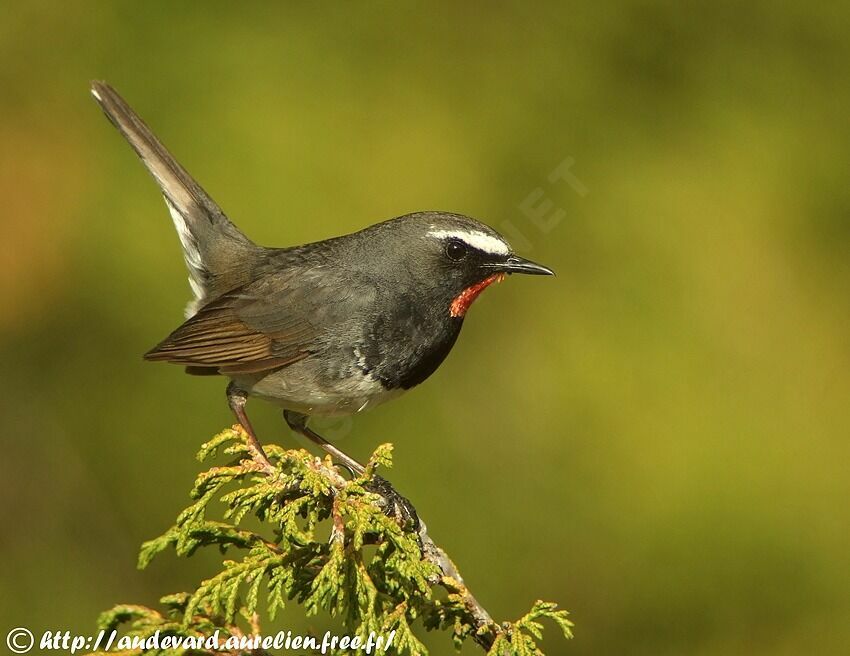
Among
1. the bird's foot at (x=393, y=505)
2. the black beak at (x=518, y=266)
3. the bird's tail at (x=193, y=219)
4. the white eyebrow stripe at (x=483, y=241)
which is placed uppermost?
the bird's tail at (x=193, y=219)

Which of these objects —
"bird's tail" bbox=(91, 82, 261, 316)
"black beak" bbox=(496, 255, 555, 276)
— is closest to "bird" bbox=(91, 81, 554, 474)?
"black beak" bbox=(496, 255, 555, 276)

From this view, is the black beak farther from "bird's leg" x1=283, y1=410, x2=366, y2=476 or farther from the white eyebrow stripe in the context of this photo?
"bird's leg" x1=283, y1=410, x2=366, y2=476

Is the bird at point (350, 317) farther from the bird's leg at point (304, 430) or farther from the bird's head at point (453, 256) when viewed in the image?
the bird's leg at point (304, 430)

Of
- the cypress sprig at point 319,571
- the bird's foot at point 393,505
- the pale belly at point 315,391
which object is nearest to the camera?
the cypress sprig at point 319,571

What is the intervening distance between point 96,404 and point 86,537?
636 millimetres

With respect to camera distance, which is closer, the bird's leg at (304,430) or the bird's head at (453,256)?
the bird's head at (453,256)

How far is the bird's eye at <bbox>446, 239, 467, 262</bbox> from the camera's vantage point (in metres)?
4.00

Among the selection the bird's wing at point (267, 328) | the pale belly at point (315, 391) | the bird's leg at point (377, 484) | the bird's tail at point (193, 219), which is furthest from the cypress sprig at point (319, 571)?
the bird's tail at point (193, 219)

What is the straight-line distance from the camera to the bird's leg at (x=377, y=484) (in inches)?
146

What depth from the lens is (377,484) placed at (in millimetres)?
3986

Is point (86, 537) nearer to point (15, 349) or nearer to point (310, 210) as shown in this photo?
point (15, 349)

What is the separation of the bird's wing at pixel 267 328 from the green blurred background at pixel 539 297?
0.96m

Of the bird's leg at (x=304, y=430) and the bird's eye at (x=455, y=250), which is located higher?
the bird's eye at (x=455, y=250)

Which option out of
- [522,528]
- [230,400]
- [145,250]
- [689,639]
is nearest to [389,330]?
[230,400]
